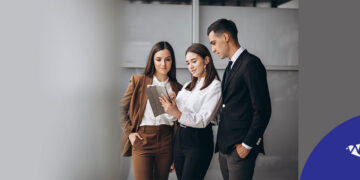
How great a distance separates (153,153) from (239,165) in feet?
1.33

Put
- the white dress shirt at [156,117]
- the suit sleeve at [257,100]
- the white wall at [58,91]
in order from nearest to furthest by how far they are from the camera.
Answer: the white wall at [58,91] → the suit sleeve at [257,100] → the white dress shirt at [156,117]

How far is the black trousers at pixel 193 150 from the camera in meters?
1.56

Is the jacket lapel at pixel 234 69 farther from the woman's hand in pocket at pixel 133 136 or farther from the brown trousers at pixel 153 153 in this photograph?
the woman's hand in pocket at pixel 133 136

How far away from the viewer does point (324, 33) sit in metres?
1.62

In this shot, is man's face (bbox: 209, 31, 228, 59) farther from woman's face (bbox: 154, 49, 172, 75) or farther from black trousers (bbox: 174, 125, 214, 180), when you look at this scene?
black trousers (bbox: 174, 125, 214, 180)

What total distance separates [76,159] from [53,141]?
18 cm

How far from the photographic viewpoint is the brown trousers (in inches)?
62.4

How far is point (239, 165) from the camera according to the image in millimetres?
1503

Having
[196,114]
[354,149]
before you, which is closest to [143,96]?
[196,114]

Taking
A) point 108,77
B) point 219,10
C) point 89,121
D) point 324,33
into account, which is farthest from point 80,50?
point 324,33

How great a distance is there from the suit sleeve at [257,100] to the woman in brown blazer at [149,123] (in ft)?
1.10

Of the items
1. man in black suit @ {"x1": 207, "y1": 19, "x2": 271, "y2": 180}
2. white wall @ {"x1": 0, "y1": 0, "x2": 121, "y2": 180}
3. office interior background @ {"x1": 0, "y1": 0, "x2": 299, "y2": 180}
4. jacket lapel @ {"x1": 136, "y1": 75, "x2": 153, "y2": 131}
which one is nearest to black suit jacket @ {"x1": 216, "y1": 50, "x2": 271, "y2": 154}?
man in black suit @ {"x1": 207, "y1": 19, "x2": 271, "y2": 180}

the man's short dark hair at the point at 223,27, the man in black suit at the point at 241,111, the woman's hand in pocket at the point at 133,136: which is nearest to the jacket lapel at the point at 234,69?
the man in black suit at the point at 241,111

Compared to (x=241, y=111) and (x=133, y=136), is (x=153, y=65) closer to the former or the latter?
(x=133, y=136)
